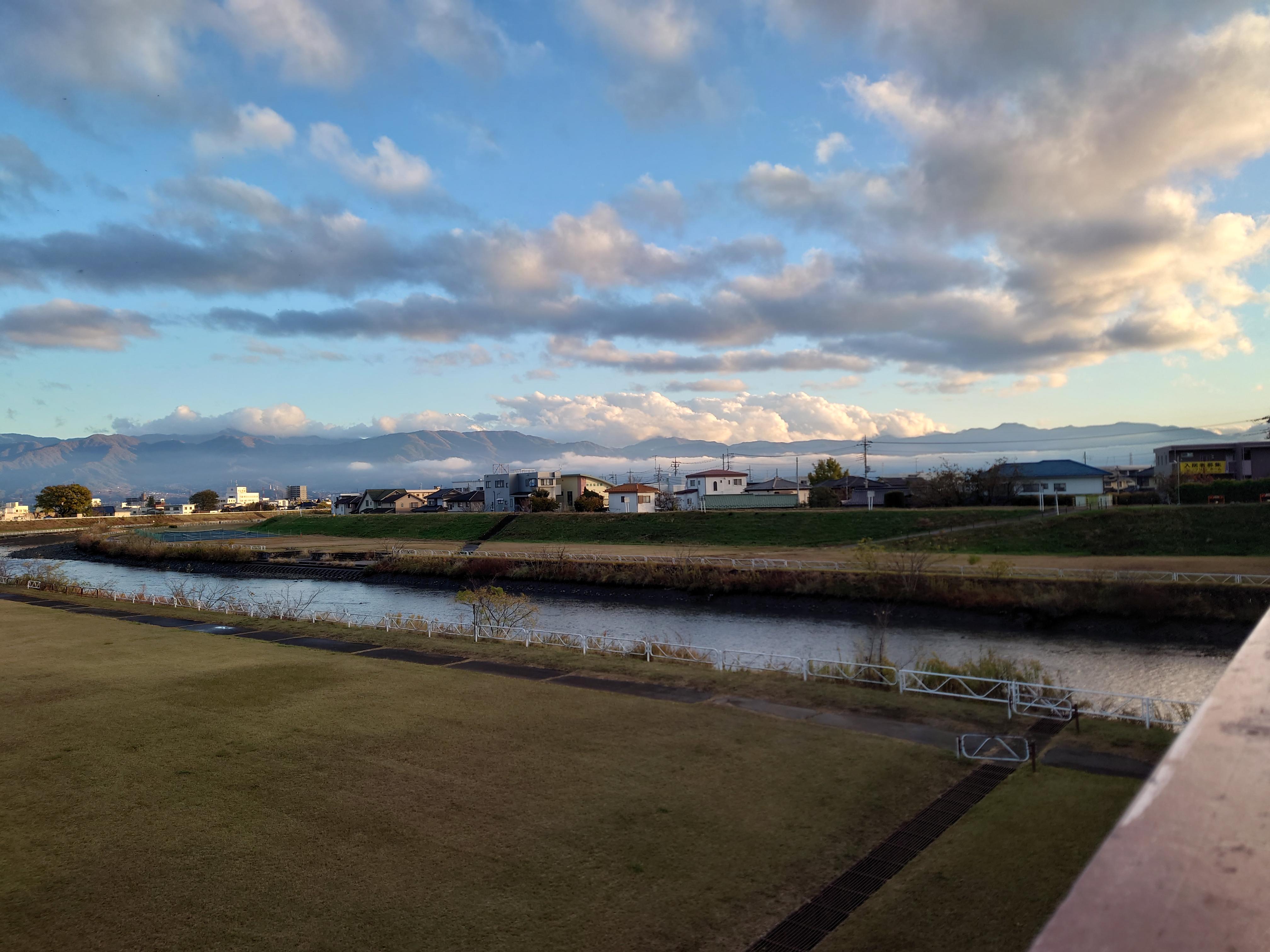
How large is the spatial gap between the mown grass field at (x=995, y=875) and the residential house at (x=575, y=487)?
78.7 metres

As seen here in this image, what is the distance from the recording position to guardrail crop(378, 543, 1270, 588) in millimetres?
31359

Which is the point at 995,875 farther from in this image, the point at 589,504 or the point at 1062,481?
the point at 589,504

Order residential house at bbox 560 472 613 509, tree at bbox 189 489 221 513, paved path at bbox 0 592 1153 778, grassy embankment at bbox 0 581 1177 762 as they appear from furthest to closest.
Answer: tree at bbox 189 489 221 513 < residential house at bbox 560 472 613 509 < grassy embankment at bbox 0 581 1177 762 < paved path at bbox 0 592 1153 778

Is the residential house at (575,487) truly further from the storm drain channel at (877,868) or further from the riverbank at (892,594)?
the storm drain channel at (877,868)

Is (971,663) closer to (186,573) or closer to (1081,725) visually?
(1081,725)

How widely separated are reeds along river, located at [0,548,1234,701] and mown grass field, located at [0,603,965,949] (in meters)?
11.9

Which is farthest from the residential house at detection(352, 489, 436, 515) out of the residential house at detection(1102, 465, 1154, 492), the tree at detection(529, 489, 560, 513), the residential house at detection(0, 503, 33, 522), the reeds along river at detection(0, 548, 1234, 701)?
the residential house at detection(1102, 465, 1154, 492)

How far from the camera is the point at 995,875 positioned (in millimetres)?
8219

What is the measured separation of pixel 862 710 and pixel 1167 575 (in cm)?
2504

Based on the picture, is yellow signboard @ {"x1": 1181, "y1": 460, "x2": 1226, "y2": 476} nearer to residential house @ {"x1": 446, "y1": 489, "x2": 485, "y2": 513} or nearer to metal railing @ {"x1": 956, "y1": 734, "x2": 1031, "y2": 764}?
metal railing @ {"x1": 956, "y1": 734, "x2": 1031, "y2": 764}

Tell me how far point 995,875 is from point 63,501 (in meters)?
138

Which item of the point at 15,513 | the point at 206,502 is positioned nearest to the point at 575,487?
the point at 206,502

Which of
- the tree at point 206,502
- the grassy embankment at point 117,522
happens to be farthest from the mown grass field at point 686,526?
the tree at point 206,502

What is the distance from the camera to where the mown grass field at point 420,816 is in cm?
758
